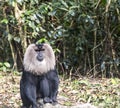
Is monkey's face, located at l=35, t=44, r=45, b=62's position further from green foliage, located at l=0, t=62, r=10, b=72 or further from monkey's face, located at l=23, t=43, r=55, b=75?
green foliage, located at l=0, t=62, r=10, b=72

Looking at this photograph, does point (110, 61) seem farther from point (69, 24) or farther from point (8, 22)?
point (8, 22)

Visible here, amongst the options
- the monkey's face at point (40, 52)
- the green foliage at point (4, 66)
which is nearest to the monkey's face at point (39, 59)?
the monkey's face at point (40, 52)

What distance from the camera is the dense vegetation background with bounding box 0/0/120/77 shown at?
870 cm

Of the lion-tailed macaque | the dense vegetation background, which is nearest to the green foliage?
the dense vegetation background

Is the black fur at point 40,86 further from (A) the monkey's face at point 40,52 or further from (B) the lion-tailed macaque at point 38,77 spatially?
(A) the monkey's face at point 40,52

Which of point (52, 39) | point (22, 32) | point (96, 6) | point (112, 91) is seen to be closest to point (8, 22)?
point (22, 32)

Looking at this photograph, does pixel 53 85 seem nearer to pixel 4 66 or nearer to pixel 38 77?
pixel 38 77

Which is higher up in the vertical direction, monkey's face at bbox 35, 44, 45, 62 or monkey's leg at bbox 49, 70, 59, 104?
monkey's face at bbox 35, 44, 45, 62

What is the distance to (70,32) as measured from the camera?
9352mm

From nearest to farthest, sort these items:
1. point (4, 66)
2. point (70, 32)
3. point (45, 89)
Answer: point (45, 89)
point (4, 66)
point (70, 32)

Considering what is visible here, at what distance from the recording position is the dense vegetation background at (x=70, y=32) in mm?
8695

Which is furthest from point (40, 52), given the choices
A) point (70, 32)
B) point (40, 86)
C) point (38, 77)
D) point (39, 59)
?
point (70, 32)

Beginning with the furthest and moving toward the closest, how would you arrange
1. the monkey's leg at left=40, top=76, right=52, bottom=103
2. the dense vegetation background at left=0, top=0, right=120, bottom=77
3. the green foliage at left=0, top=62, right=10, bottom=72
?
the dense vegetation background at left=0, top=0, right=120, bottom=77, the green foliage at left=0, top=62, right=10, bottom=72, the monkey's leg at left=40, top=76, right=52, bottom=103

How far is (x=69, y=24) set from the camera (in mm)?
9258
